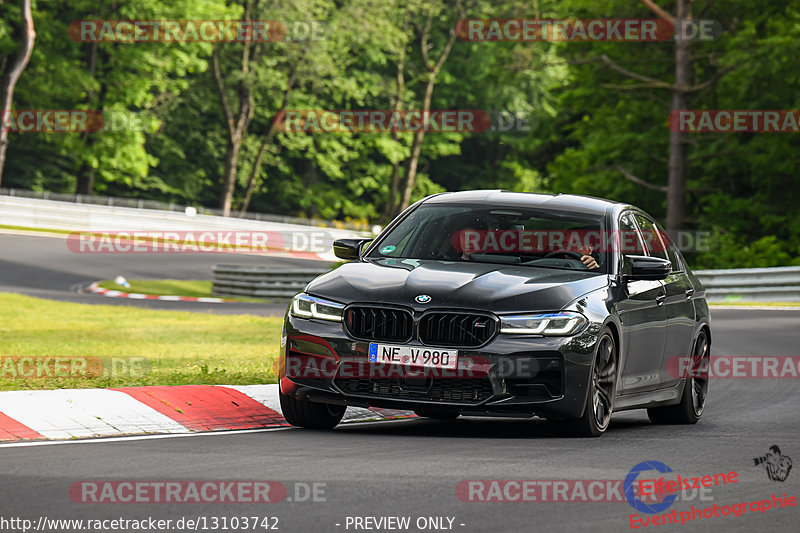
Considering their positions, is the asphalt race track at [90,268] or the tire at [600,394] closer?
the tire at [600,394]

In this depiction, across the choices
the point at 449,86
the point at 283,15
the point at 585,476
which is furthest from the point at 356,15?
the point at 585,476

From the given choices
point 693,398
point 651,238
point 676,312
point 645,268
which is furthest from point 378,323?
point 693,398

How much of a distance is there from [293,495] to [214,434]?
2.43m

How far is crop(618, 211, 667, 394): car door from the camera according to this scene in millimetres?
9742

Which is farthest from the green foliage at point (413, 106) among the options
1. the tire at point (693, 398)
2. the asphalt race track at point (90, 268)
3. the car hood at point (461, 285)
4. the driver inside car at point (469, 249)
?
the car hood at point (461, 285)

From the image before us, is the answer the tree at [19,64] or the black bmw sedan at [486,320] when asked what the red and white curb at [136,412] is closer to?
the black bmw sedan at [486,320]

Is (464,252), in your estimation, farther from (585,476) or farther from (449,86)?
(449,86)

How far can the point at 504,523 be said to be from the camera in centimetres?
607

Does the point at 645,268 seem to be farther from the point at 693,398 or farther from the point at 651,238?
the point at 693,398

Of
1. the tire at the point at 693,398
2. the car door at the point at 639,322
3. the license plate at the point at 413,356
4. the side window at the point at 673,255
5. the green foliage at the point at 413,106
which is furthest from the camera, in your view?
the green foliage at the point at 413,106

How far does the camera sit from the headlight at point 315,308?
8.91 meters

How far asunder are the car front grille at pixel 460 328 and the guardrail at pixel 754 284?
70.3 ft

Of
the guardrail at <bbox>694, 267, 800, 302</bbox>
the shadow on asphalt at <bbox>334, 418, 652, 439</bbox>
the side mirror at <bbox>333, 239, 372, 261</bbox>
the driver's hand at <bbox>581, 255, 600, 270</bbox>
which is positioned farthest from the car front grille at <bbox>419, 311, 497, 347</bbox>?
the guardrail at <bbox>694, 267, 800, 302</bbox>

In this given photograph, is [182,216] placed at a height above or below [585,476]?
below
